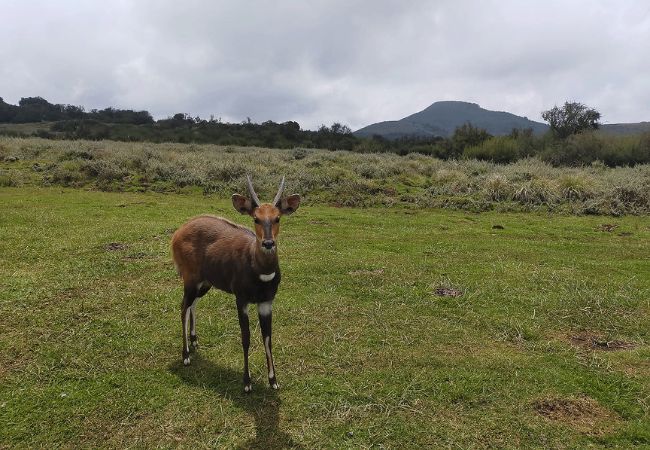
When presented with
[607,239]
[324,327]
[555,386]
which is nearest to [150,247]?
[324,327]

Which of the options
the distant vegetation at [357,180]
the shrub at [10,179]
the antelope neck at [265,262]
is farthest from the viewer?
the shrub at [10,179]

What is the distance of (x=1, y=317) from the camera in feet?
26.1

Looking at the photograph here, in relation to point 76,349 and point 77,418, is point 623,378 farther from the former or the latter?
point 76,349

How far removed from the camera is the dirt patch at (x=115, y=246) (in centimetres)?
1244

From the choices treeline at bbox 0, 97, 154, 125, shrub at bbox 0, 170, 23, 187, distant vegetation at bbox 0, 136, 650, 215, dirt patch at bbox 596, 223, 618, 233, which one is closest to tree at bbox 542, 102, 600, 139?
distant vegetation at bbox 0, 136, 650, 215

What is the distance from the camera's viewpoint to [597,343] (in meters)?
7.65

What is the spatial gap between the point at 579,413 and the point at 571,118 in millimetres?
54830

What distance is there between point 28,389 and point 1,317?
2.55 m

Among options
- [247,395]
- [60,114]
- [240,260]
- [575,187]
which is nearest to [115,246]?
[240,260]

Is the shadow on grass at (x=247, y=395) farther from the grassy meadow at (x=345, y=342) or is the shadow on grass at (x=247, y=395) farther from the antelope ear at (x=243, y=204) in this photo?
the antelope ear at (x=243, y=204)

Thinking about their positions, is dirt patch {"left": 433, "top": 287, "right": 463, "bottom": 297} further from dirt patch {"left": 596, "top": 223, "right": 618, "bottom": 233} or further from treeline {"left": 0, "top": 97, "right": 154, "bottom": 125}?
treeline {"left": 0, "top": 97, "right": 154, "bottom": 125}

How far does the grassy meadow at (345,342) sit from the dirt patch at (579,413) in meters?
0.02

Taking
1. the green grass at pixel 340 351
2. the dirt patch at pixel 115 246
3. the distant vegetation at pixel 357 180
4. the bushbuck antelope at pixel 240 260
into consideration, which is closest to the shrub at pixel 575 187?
the distant vegetation at pixel 357 180

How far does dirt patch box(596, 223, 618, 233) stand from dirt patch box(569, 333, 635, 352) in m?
10.7
